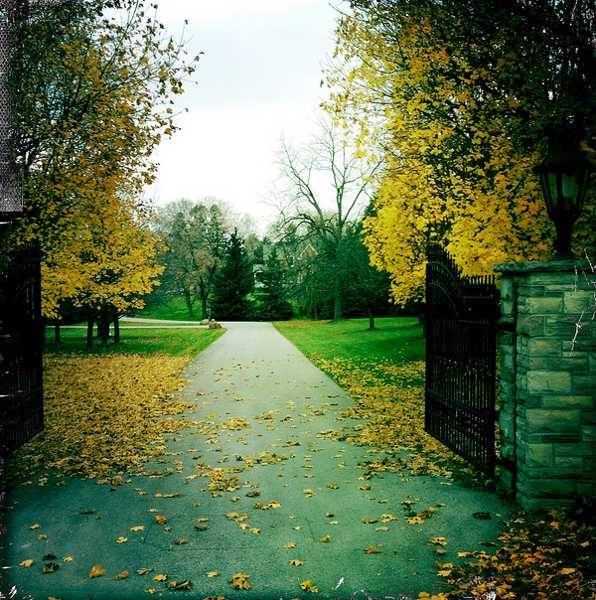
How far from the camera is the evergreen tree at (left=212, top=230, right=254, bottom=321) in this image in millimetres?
51781

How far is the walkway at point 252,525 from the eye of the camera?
3971 mm

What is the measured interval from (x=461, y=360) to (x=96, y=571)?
431cm

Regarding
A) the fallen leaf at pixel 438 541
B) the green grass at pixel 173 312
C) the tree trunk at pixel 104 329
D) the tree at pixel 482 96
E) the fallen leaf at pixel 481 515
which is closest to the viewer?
the fallen leaf at pixel 438 541

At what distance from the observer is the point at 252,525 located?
4961mm

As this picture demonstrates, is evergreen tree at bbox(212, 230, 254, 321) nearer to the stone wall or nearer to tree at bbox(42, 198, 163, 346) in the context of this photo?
tree at bbox(42, 198, 163, 346)

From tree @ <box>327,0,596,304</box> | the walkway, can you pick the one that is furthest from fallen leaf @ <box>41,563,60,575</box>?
tree @ <box>327,0,596,304</box>

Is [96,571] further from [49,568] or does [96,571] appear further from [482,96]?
[482,96]

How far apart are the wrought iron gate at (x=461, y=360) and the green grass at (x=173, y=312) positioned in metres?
48.9

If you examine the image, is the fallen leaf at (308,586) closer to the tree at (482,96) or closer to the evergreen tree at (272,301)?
the tree at (482,96)

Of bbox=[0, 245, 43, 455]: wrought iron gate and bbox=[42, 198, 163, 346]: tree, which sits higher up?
bbox=[42, 198, 163, 346]: tree

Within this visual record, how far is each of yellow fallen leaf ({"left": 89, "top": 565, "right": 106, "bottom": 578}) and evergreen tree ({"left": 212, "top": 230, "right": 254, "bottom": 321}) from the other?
47.8m

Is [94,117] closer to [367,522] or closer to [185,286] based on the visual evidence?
[367,522]

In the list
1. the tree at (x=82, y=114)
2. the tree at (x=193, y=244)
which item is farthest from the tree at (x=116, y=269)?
the tree at (x=193, y=244)

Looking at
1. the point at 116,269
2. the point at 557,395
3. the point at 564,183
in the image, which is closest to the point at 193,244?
the point at 116,269
